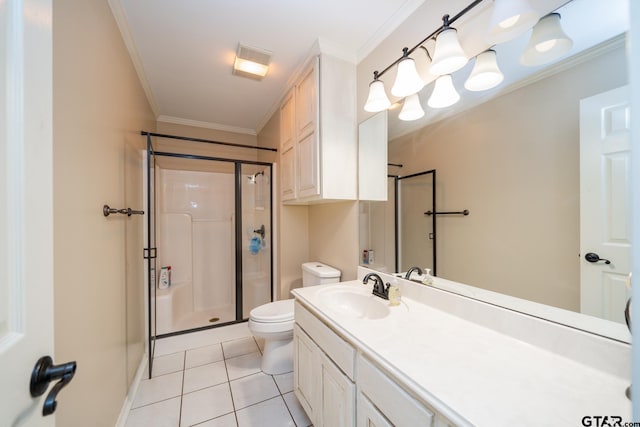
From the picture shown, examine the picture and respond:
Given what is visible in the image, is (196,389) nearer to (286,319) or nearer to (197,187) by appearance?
(286,319)

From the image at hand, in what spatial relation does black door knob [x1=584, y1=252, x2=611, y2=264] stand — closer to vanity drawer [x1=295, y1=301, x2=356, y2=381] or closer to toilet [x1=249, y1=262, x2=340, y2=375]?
vanity drawer [x1=295, y1=301, x2=356, y2=381]

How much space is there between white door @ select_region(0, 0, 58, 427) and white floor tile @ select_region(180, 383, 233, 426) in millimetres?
1208

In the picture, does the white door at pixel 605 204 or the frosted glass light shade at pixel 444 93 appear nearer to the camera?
the white door at pixel 605 204

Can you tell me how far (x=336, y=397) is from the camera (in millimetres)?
1037

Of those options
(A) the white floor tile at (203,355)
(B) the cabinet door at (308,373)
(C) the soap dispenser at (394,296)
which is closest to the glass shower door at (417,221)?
(C) the soap dispenser at (394,296)

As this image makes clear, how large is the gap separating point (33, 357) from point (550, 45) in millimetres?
1729

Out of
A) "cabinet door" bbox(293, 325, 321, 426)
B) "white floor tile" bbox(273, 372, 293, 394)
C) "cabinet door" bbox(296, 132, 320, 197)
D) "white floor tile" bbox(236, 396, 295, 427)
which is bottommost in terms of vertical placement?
"white floor tile" bbox(273, 372, 293, 394)

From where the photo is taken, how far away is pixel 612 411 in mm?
591

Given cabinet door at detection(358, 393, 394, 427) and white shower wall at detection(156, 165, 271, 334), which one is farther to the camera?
white shower wall at detection(156, 165, 271, 334)

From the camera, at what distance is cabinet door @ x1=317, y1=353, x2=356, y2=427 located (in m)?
0.95

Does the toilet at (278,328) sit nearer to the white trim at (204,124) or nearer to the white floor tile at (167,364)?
the white floor tile at (167,364)

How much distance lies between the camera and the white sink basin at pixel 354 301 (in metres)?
1.37

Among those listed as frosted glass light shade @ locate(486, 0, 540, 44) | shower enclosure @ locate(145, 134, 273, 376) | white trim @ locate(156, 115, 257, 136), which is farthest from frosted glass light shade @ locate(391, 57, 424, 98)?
white trim @ locate(156, 115, 257, 136)

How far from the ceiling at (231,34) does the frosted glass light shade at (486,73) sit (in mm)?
552
